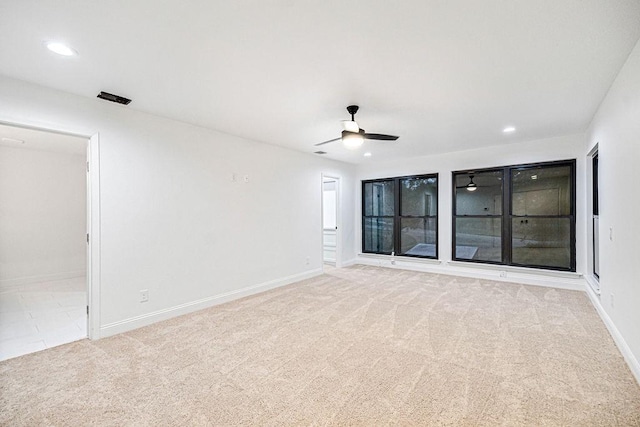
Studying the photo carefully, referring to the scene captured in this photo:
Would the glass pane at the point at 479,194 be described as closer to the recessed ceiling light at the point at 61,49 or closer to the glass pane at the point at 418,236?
the glass pane at the point at 418,236

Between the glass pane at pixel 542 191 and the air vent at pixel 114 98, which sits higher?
the air vent at pixel 114 98

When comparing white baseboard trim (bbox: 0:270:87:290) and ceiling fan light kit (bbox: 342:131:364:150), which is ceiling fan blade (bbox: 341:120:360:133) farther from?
white baseboard trim (bbox: 0:270:87:290)

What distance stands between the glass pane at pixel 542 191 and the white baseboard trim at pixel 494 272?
1.07 metres

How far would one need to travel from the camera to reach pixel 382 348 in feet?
8.93

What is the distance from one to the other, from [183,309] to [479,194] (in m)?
5.68

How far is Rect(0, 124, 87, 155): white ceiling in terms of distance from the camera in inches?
168

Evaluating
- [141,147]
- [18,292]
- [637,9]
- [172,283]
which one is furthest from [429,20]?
[18,292]

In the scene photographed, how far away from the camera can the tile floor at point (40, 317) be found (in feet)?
9.45

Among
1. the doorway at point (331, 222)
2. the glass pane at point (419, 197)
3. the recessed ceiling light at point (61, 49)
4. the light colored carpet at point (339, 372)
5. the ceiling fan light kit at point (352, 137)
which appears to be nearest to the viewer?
the light colored carpet at point (339, 372)

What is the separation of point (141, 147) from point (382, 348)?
137 inches

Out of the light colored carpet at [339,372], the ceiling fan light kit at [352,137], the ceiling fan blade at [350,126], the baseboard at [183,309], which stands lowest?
the light colored carpet at [339,372]

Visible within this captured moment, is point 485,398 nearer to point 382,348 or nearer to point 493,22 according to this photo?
point 382,348

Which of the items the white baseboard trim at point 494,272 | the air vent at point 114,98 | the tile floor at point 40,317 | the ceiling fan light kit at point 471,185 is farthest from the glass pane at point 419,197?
the tile floor at point 40,317

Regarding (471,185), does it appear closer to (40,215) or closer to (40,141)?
(40,141)
